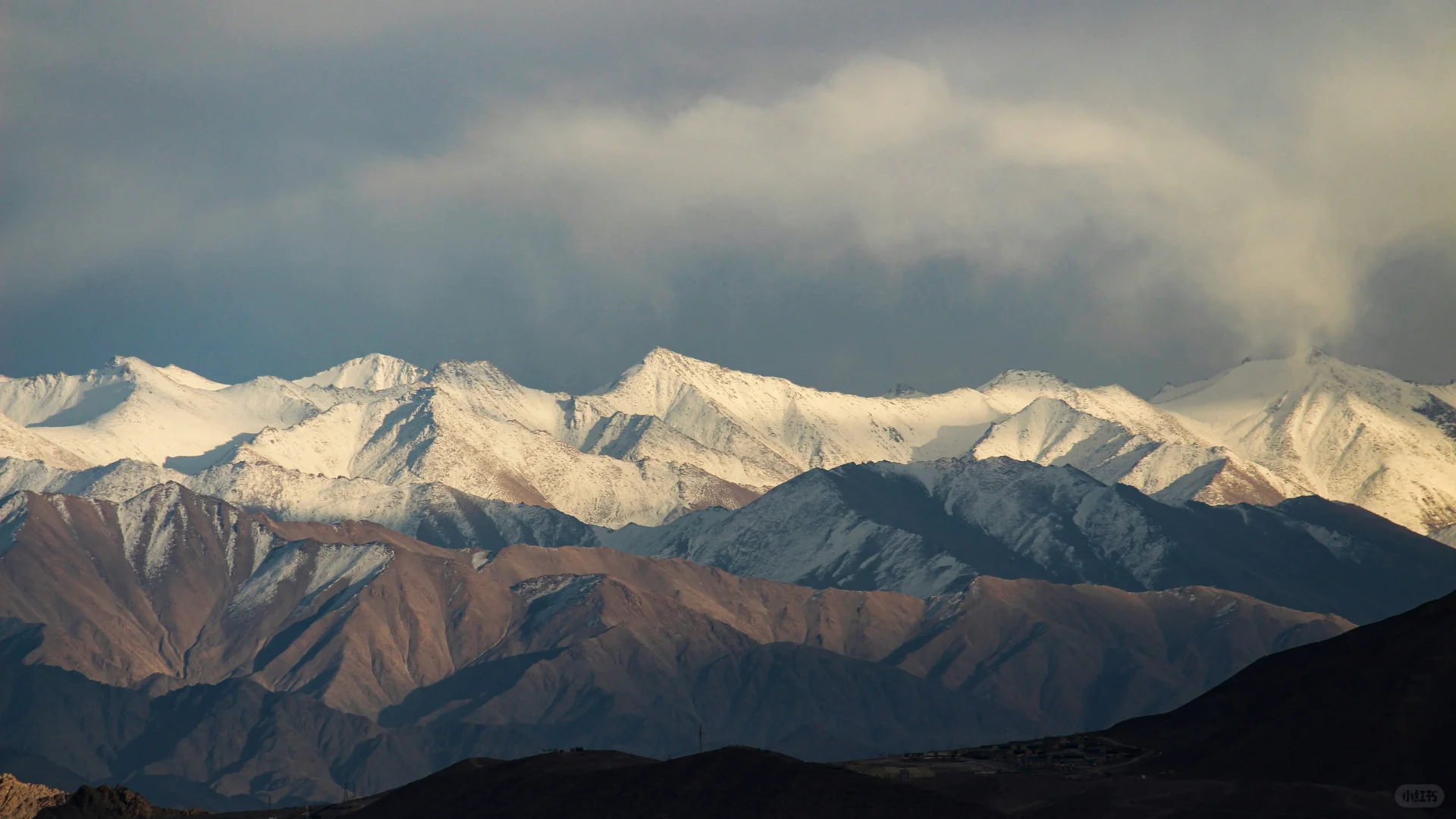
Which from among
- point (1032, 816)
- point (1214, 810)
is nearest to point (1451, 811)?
point (1214, 810)

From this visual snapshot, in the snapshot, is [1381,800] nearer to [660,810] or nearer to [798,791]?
[798,791]

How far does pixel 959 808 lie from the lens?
7648 inches

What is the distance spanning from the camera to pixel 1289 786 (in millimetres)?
196375

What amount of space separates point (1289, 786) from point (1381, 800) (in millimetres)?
8437

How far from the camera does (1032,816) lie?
653ft

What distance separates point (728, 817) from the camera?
19538 cm

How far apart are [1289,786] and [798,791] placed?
46517mm

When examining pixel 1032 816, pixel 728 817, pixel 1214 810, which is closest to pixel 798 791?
pixel 728 817

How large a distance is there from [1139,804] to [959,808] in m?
18.1

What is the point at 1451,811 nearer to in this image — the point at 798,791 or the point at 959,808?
the point at 959,808

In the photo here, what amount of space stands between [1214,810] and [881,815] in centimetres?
3126

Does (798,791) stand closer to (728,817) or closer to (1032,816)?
(728,817)

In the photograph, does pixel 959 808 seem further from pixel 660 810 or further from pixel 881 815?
pixel 660 810

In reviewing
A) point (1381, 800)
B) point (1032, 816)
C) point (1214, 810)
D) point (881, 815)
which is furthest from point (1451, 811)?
point (881, 815)
